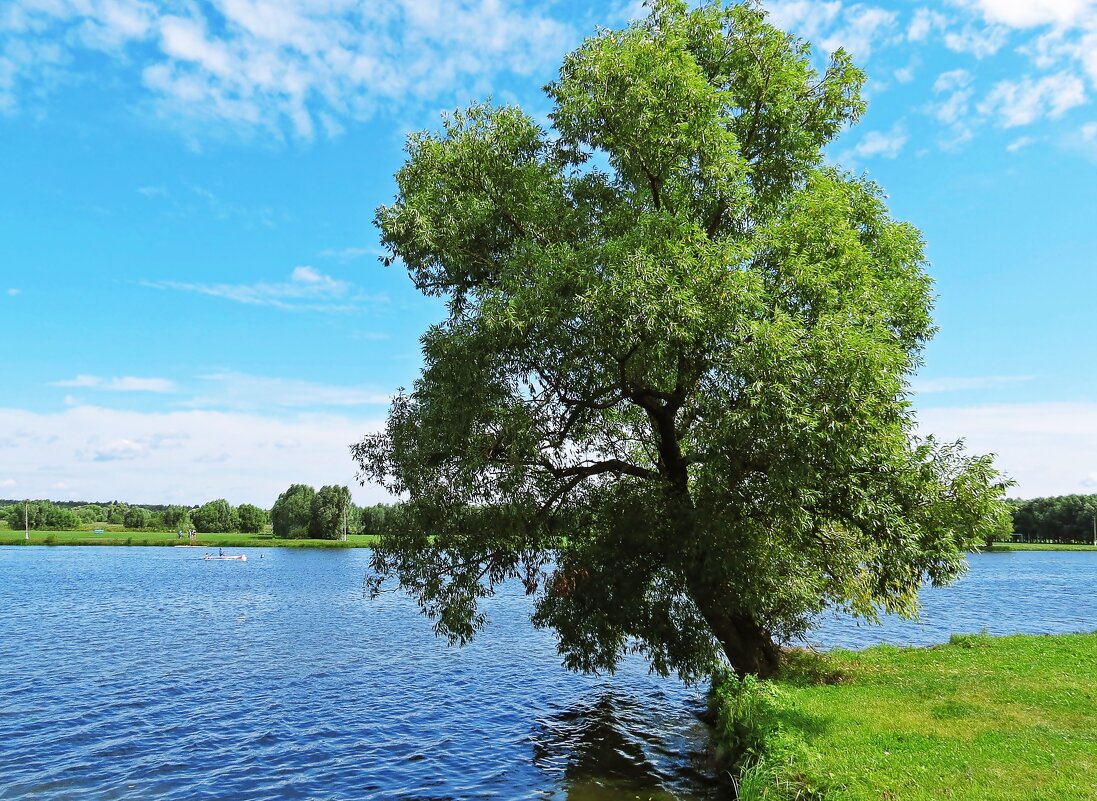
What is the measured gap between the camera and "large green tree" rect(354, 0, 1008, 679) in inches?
557

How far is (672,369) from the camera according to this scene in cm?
1557

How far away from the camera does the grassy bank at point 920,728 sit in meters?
11.2

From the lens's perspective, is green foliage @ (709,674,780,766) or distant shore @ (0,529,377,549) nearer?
green foliage @ (709,674,780,766)

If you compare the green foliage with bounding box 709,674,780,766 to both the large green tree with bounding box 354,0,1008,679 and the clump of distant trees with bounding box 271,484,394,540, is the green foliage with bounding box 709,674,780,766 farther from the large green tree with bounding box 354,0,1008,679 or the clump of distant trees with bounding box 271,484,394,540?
the clump of distant trees with bounding box 271,484,394,540

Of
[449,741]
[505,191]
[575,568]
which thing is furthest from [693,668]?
[505,191]

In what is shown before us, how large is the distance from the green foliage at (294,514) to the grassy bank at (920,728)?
165m

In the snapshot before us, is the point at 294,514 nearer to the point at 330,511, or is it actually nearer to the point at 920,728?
the point at 330,511

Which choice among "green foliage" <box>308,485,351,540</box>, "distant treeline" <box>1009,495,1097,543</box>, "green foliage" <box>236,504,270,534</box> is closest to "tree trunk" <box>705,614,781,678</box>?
"green foliage" <box>308,485,351,540</box>

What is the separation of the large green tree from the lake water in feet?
11.9

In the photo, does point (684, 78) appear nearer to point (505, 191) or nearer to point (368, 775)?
point (505, 191)

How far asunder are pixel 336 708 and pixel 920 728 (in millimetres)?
20184

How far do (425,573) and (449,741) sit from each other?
20.5ft

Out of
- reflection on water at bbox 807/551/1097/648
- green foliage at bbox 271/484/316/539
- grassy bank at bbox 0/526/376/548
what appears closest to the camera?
reflection on water at bbox 807/551/1097/648

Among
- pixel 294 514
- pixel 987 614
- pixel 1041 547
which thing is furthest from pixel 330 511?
pixel 1041 547
